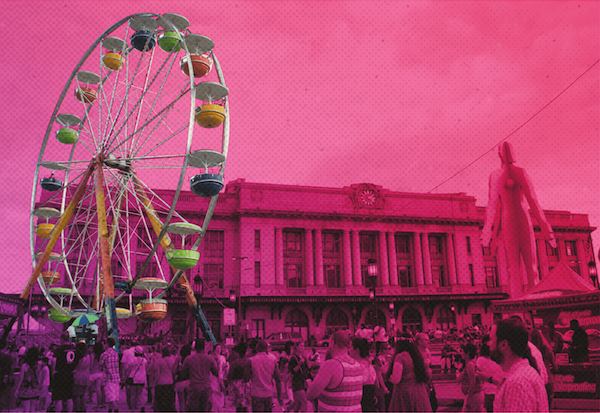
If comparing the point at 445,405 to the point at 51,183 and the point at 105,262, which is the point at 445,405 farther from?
the point at 51,183

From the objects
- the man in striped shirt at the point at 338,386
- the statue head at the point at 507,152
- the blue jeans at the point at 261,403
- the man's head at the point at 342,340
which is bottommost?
the blue jeans at the point at 261,403

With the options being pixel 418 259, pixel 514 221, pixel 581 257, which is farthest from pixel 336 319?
pixel 514 221

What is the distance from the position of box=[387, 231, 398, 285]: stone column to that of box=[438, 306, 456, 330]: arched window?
6.68m

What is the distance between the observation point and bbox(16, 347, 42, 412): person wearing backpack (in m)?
10.9

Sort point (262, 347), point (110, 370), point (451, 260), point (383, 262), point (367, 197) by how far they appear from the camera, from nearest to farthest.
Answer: point (262, 347) → point (110, 370) → point (383, 262) → point (367, 197) → point (451, 260)

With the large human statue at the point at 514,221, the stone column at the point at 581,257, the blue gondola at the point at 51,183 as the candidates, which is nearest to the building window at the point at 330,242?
the stone column at the point at 581,257

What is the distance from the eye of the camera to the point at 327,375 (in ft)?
18.5

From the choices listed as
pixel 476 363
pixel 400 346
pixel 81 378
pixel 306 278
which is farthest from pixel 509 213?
pixel 306 278

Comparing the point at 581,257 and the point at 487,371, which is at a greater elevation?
the point at 581,257

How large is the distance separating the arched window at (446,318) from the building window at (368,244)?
35.4 feet

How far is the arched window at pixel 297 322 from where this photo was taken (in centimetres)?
5291

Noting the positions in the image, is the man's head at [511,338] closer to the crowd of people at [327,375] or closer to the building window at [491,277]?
the crowd of people at [327,375]

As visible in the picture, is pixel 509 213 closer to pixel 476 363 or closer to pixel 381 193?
pixel 476 363

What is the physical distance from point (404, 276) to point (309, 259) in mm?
13040
